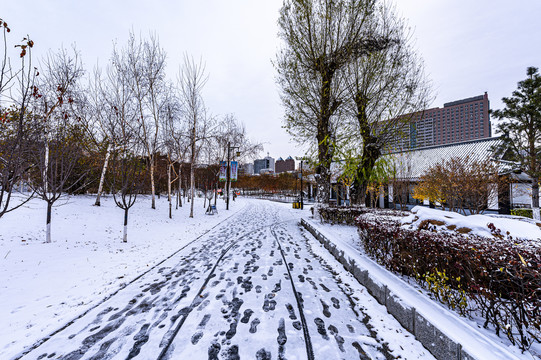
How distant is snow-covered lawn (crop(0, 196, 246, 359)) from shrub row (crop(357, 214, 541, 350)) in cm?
551

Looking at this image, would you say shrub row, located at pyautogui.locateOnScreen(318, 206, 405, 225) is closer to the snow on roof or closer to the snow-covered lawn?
the snow-covered lawn

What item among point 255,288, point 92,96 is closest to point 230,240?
point 255,288

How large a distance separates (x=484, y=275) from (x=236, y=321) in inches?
129

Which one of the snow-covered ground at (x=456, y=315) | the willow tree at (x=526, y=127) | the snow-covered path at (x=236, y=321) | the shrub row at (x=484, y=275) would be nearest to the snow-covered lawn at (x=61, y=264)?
the snow-covered path at (x=236, y=321)

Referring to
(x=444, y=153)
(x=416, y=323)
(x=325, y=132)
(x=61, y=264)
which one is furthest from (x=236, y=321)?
(x=444, y=153)

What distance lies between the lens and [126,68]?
1409 centimetres

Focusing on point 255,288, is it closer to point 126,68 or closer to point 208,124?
point 208,124

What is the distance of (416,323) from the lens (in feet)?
8.64

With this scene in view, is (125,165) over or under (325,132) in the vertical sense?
under

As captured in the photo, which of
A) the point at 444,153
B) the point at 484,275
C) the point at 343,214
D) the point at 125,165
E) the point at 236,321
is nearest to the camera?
the point at 484,275

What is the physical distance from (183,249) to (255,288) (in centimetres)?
384

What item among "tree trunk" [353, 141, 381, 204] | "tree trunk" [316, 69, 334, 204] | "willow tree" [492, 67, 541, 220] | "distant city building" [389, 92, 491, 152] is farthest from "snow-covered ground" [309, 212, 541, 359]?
"distant city building" [389, 92, 491, 152]

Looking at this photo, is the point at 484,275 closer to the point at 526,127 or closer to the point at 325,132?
the point at 325,132

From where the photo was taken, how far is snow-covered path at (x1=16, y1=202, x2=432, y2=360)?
7.97 feet
